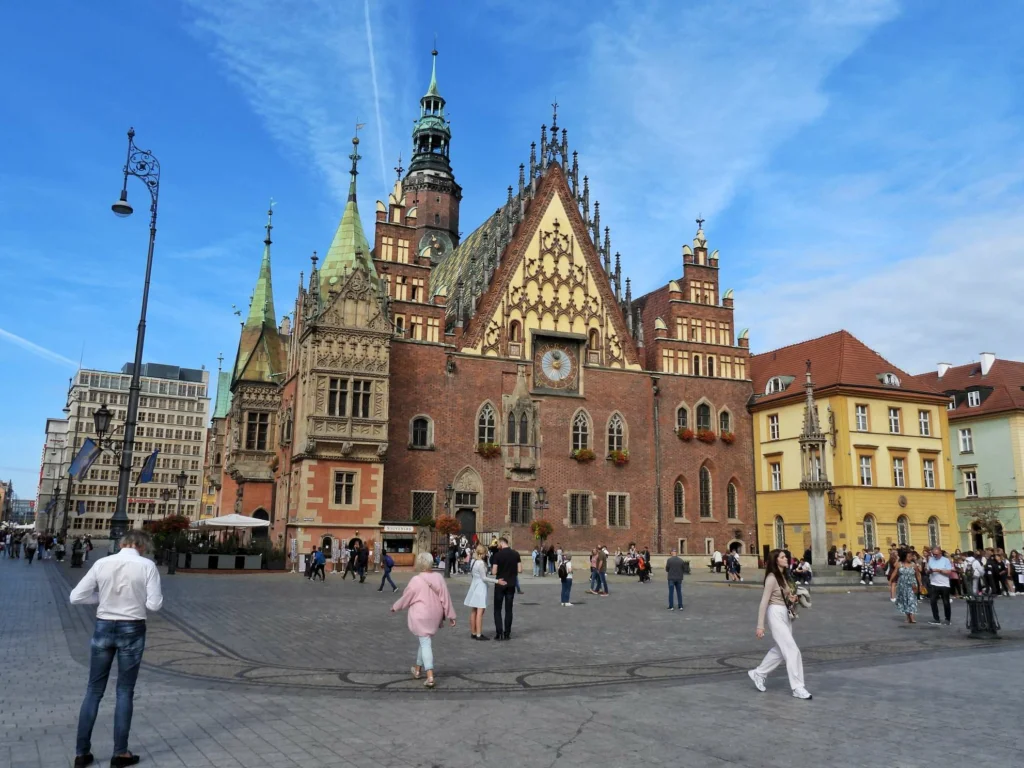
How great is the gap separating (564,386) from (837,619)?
27.8 metres

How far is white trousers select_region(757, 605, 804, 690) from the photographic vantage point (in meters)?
9.76

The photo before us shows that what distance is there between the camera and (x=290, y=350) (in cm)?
4809

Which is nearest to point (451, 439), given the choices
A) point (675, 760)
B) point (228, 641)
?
point (228, 641)

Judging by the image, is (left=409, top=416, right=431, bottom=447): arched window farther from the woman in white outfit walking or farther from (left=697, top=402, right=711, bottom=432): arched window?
the woman in white outfit walking

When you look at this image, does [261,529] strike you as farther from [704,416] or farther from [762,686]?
[762,686]

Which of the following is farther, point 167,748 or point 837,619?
point 837,619

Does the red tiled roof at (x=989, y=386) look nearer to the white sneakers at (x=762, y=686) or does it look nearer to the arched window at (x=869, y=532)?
the arched window at (x=869, y=532)

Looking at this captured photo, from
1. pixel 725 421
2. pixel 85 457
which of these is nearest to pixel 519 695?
pixel 85 457

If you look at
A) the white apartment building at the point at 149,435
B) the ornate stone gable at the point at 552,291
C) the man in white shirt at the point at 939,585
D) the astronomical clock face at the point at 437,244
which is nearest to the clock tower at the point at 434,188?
the astronomical clock face at the point at 437,244

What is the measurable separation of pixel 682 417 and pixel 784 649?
131ft

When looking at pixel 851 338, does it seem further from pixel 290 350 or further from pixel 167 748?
pixel 167 748

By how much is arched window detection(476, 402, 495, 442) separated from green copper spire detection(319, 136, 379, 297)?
29.7 feet

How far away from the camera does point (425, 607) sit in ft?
34.5

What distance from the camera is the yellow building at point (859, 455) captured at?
4562 centimetres
